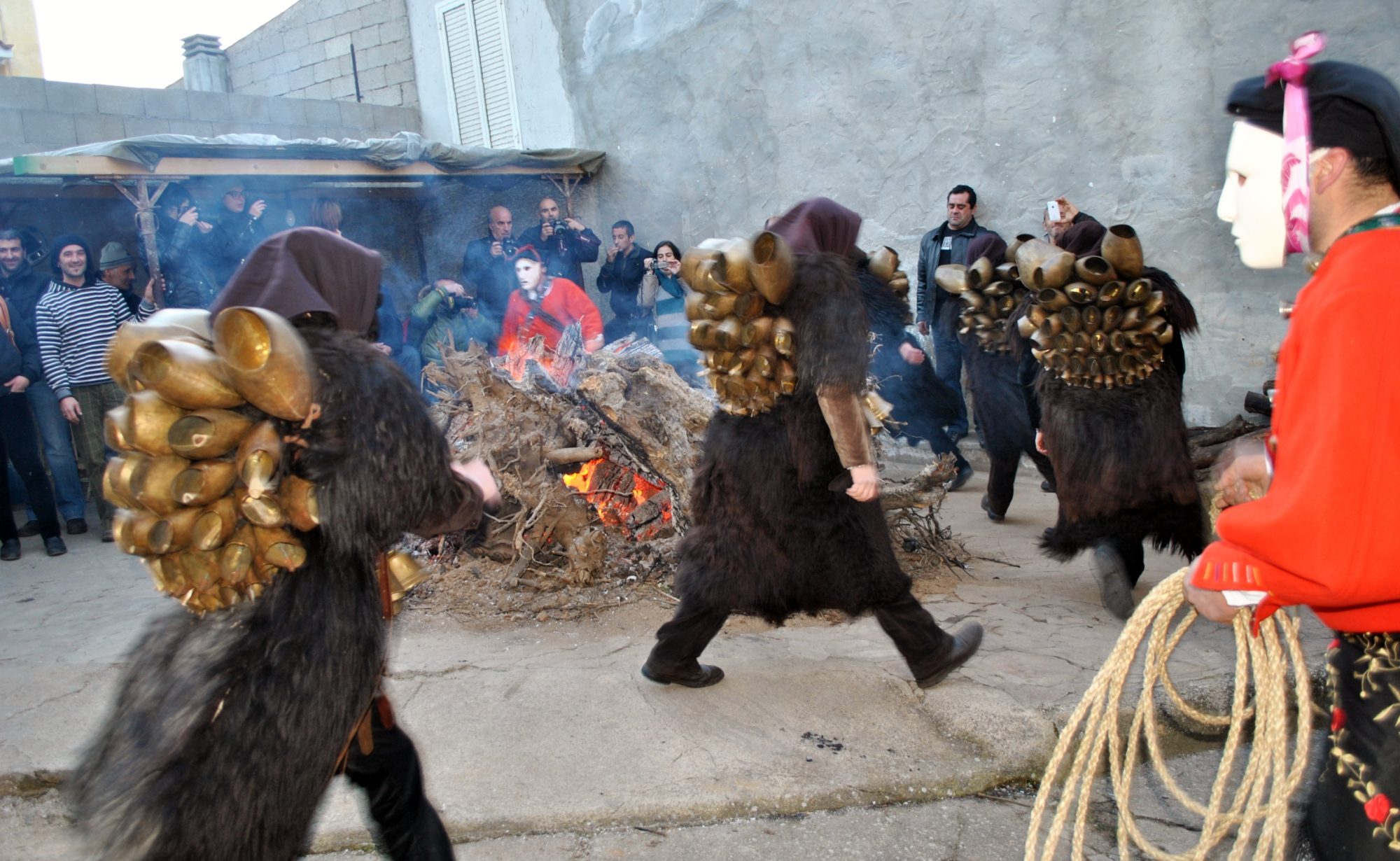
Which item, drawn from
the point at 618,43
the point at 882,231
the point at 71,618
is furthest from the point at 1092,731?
the point at 618,43

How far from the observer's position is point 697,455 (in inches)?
194

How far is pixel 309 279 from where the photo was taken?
2.11 metres

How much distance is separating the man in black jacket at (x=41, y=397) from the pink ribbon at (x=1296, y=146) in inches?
300

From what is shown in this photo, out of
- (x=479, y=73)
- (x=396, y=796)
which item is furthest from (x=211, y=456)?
(x=479, y=73)

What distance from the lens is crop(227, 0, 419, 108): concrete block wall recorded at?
1370 cm

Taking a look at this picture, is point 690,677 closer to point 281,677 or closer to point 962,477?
point 281,677

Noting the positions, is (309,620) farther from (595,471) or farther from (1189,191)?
(1189,191)

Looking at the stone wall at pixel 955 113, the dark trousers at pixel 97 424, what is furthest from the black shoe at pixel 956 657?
the dark trousers at pixel 97 424

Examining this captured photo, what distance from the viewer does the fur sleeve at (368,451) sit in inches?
73.4

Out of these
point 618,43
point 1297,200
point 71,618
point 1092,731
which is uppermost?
point 618,43

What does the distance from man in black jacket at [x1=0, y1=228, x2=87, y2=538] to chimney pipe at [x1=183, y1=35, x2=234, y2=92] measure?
378 inches

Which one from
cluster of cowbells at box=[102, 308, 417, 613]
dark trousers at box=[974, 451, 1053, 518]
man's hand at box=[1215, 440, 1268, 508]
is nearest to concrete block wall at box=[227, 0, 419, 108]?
dark trousers at box=[974, 451, 1053, 518]

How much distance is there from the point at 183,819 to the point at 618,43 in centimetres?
1042

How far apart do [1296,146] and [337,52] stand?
1490 cm
